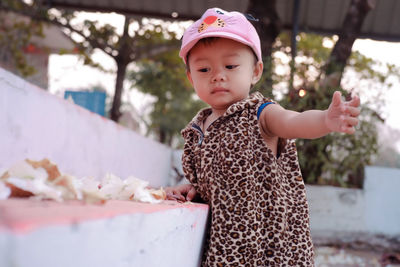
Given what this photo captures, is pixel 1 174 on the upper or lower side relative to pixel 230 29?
lower

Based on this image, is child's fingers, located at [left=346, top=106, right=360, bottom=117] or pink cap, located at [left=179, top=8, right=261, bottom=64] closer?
child's fingers, located at [left=346, top=106, right=360, bottom=117]

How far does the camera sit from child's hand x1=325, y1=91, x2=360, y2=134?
49.3 inches

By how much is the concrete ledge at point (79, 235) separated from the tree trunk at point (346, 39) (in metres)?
4.60

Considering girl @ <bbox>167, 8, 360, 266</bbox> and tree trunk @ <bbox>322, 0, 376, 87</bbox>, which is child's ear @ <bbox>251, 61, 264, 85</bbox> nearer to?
girl @ <bbox>167, 8, 360, 266</bbox>

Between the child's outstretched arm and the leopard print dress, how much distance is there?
3.1 inches

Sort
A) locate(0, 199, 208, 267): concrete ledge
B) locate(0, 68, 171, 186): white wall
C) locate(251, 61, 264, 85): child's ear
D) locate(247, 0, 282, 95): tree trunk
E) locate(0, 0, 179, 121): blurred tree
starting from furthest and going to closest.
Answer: locate(0, 0, 179, 121): blurred tree < locate(247, 0, 282, 95): tree trunk < locate(251, 61, 264, 85): child's ear < locate(0, 68, 171, 186): white wall < locate(0, 199, 208, 267): concrete ledge

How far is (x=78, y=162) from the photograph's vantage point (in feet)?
8.36

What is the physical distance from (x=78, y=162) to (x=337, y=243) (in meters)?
3.52

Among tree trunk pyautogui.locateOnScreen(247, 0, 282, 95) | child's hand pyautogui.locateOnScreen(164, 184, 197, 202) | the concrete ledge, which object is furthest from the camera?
tree trunk pyautogui.locateOnScreen(247, 0, 282, 95)

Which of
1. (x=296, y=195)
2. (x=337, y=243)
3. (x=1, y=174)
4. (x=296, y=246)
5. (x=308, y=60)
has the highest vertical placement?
(x=308, y=60)

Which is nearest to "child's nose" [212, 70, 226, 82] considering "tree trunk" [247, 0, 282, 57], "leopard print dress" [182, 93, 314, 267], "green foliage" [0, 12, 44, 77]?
"leopard print dress" [182, 93, 314, 267]

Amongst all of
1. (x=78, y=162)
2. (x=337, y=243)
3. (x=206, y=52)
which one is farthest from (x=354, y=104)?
(x=337, y=243)

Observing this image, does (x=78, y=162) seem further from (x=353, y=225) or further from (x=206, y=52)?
(x=353, y=225)

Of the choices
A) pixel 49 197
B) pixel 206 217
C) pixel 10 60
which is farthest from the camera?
pixel 10 60
